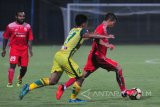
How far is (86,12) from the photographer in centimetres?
3638

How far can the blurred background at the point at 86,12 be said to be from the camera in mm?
36969

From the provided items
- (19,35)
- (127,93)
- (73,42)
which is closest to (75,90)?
(73,42)

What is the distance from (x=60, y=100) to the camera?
12.1 metres

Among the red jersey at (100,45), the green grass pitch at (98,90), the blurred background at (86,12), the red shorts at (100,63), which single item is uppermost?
the red jersey at (100,45)

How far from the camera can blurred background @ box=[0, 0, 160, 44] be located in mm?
36969

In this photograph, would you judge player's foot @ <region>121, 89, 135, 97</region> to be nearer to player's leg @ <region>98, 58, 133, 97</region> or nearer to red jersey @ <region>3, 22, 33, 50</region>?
player's leg @ <region>98, 58, 133, 97</region>

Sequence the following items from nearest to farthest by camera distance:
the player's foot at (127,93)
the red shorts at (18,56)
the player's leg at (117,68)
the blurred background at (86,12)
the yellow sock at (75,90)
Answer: the yellow sock at (75,90), the player's foot at (127,93), the player's leg at (117,68), the red shorts at (18,56), the blurred background at (86,12)

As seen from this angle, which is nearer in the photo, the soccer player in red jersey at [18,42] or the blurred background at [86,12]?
the soccer player in red jersey at [18,42]

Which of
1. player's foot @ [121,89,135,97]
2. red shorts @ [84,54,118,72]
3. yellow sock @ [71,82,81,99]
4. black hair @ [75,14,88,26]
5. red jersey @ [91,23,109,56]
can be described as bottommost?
player's foot @ [121,89,135,97]

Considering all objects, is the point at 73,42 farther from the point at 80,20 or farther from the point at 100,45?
the point at 100,45

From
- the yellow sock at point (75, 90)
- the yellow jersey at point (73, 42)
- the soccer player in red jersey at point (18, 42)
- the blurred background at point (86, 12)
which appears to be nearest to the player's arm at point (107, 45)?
the yellow jersey at point (73, 42)

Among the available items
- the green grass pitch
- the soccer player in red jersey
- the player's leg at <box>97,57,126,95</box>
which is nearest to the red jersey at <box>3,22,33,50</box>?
the soccer player in red jersey

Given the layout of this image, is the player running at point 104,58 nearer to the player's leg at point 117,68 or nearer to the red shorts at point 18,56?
the player's leg at point 117,68

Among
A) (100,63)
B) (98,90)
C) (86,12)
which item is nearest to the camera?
(100,63)
